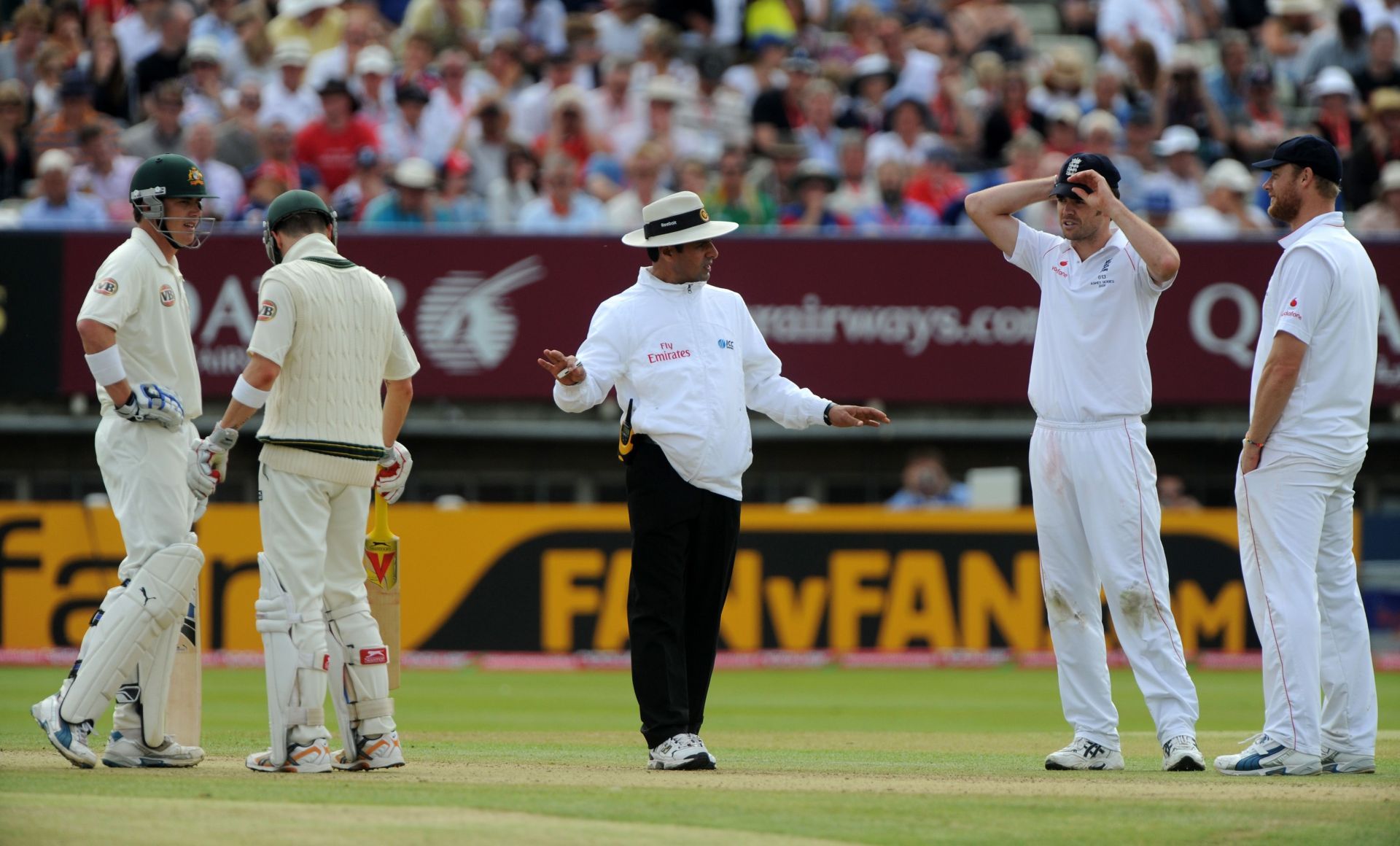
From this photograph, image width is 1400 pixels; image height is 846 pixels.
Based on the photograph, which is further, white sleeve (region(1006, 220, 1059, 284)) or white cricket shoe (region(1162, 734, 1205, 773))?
white sleeve (region(1006, 220, 1059, 284))

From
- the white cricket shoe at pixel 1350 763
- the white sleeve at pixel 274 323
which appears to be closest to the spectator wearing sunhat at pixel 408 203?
the white sleeve at pixel 274 323

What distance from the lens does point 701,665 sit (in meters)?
7.74

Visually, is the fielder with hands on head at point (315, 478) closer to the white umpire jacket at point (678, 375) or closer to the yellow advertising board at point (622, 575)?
the white umpire jacket at point (678, 375)

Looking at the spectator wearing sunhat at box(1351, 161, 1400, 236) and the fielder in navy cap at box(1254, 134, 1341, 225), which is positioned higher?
the spectator wearing sunhat at box(1351, 161, 1400, 236)

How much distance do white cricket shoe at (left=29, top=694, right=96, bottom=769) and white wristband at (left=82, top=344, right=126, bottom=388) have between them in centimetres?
127

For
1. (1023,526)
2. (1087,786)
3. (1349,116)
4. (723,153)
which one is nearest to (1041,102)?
(1349,116)

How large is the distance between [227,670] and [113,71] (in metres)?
6.54

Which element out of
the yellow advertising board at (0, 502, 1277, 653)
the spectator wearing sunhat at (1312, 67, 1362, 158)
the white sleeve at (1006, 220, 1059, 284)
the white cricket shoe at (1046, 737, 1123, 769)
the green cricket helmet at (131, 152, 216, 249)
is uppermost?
the spectator wearing sunhat at (1312, 67, 1362, 158)

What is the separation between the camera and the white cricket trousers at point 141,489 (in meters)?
7.41

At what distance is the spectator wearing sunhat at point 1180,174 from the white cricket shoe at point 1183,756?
11.0 meters

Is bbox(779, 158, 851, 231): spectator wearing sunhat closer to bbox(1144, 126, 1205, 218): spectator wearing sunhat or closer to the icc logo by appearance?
the icc logo

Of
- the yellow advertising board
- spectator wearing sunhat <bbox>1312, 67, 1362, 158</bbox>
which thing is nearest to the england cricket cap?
the yellow advertising board

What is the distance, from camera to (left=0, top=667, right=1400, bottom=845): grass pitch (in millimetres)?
5656

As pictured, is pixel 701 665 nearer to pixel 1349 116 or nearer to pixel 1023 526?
pixel 1023 526
